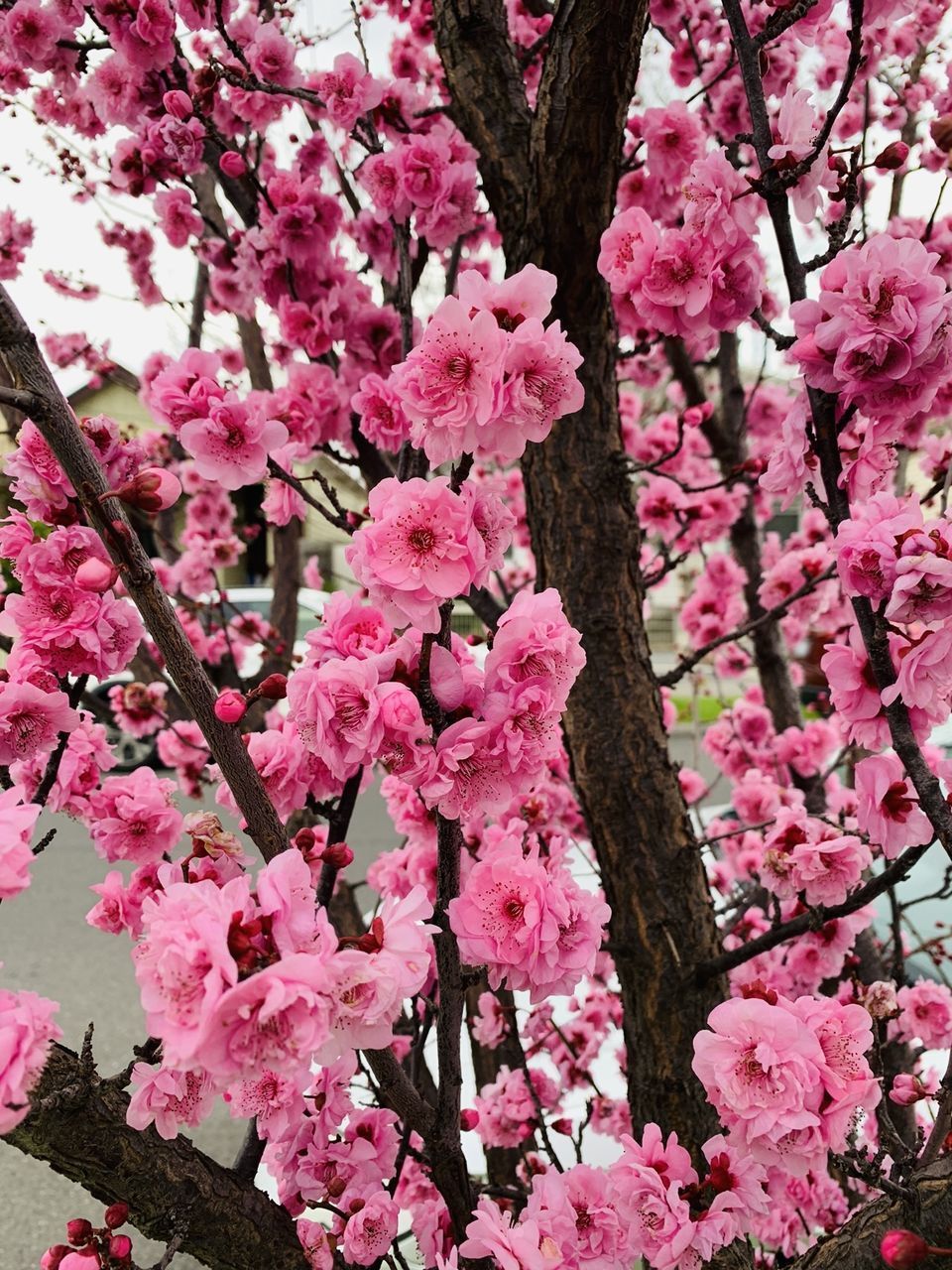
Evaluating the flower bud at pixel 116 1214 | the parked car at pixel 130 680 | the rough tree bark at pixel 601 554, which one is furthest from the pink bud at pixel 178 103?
the parked car at pixel 130 680

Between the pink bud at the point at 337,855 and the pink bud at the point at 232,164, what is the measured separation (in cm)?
168

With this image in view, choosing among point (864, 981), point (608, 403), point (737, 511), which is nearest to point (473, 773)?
point (608, 403)

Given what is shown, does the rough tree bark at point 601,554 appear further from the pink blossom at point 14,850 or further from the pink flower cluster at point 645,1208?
the pink blossom at point 14,850

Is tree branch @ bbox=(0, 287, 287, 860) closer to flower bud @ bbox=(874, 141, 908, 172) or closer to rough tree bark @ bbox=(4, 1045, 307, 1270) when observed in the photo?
rough tree bark @ bbox=(4, 1045, 307, 1270)

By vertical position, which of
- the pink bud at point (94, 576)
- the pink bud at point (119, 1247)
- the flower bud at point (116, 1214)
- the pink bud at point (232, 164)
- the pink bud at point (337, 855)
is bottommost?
the pink bud at point (119, 1247)

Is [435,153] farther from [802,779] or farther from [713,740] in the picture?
[713,740]

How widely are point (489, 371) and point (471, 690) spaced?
34 centimetres

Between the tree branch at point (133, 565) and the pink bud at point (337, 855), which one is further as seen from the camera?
the pink bud at point (337, 855)

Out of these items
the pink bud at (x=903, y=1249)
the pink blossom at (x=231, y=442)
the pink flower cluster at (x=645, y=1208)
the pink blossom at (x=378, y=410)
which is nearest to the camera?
the pink bud at (x=903, y=1249)

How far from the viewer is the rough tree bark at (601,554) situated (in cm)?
154

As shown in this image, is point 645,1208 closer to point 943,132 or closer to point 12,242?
point 943,132

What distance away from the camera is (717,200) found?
1160mm

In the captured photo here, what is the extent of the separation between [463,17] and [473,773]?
1629 mm

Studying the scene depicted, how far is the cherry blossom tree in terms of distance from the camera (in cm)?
83
